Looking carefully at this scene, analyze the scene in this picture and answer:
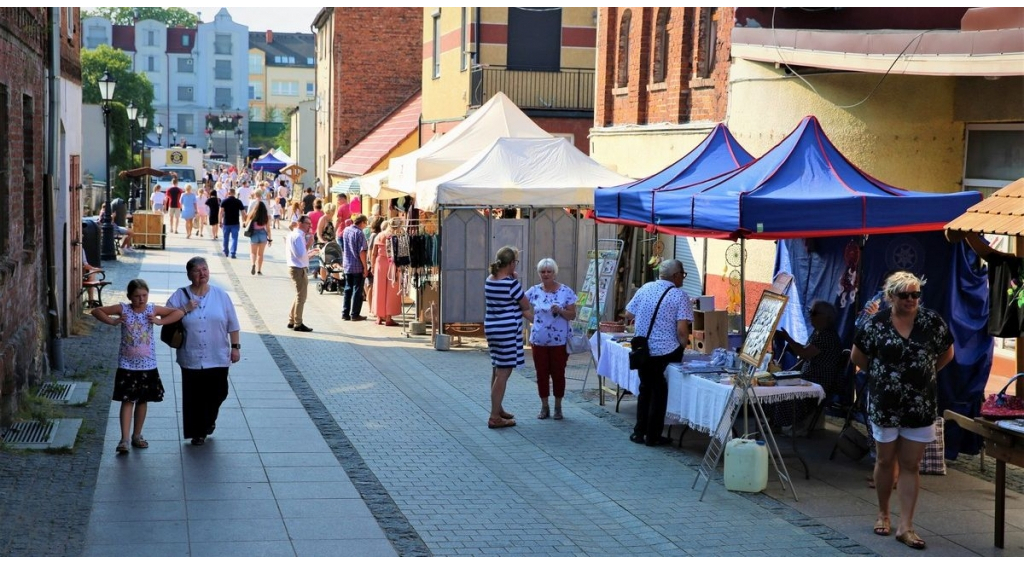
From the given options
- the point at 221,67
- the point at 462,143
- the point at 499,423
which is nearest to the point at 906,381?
the point at 499,423

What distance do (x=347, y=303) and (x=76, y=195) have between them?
4.75 m

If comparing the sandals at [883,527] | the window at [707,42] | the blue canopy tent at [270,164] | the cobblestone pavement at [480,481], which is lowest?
the cobblestone pavement at [480,481]

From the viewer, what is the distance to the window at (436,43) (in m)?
31.9

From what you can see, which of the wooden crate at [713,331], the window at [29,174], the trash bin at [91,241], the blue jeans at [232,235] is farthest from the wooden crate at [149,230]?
the wooden crate at [713,331]

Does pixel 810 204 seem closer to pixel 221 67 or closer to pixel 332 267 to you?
pixel 332 267

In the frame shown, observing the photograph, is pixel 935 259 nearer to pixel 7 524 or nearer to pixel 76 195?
pixel 7 524

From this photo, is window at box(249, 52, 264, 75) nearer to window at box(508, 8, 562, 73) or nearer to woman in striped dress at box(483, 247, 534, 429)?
window at box(508, 8, 562, 73)

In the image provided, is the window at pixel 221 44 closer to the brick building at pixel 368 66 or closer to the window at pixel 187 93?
the window at pixel 187 93

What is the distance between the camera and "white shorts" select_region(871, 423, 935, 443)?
7762mm

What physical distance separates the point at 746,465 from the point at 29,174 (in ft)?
30.0

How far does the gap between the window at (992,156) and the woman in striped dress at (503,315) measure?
536 centimetres

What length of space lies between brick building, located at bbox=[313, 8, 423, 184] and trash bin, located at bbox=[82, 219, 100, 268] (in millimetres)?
19360

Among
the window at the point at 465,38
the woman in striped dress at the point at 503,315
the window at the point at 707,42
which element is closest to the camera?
the woman in striped dress at the point at 503,315

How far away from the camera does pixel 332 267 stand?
23.0 meters
